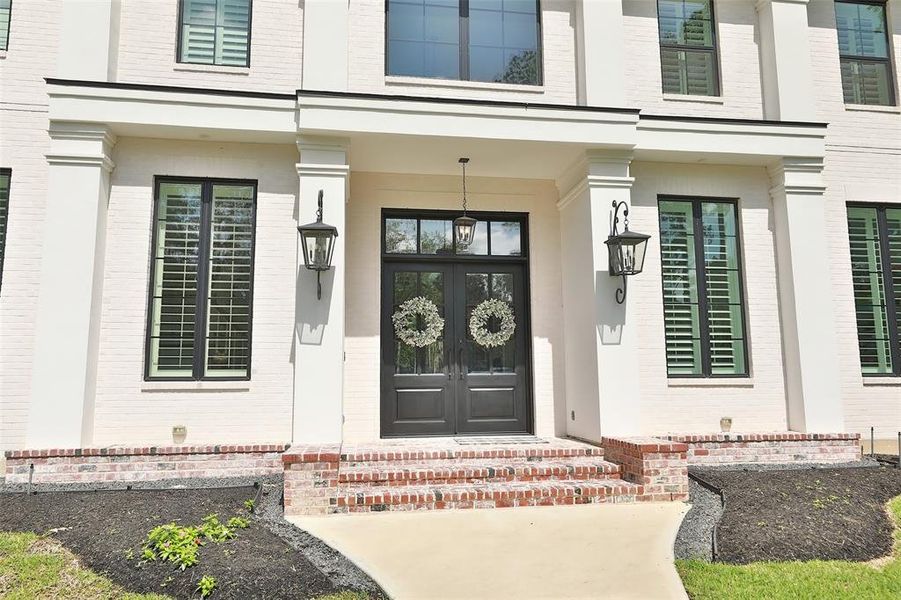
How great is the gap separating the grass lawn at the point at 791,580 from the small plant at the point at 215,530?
3.12 meters

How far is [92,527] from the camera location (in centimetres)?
429

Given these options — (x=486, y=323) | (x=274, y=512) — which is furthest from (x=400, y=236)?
(x=274, y=512)

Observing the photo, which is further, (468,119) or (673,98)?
(673,98)

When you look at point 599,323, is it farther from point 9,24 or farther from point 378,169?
point 9,24

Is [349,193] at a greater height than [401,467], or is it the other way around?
[349,193]

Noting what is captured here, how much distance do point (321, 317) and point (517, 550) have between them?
308 cm

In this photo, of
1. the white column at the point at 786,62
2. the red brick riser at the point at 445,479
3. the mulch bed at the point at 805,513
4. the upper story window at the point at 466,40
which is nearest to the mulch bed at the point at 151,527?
the red brick riser at the point at 445,479

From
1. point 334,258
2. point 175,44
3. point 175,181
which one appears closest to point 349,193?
point 334,258

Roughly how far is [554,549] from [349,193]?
15.7 ft

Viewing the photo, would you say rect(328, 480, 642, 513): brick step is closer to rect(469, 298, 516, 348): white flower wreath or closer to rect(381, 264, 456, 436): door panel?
rect(381, 264, 456, 436): door panel

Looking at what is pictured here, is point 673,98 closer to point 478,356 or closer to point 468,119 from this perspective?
point 468,119

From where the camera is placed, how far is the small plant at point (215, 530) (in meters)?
4.06

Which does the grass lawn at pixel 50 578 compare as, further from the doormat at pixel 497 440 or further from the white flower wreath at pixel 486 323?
the white flower wreath at pixel 486 323

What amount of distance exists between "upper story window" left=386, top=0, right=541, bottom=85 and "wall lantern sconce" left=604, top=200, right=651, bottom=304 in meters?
2.43
